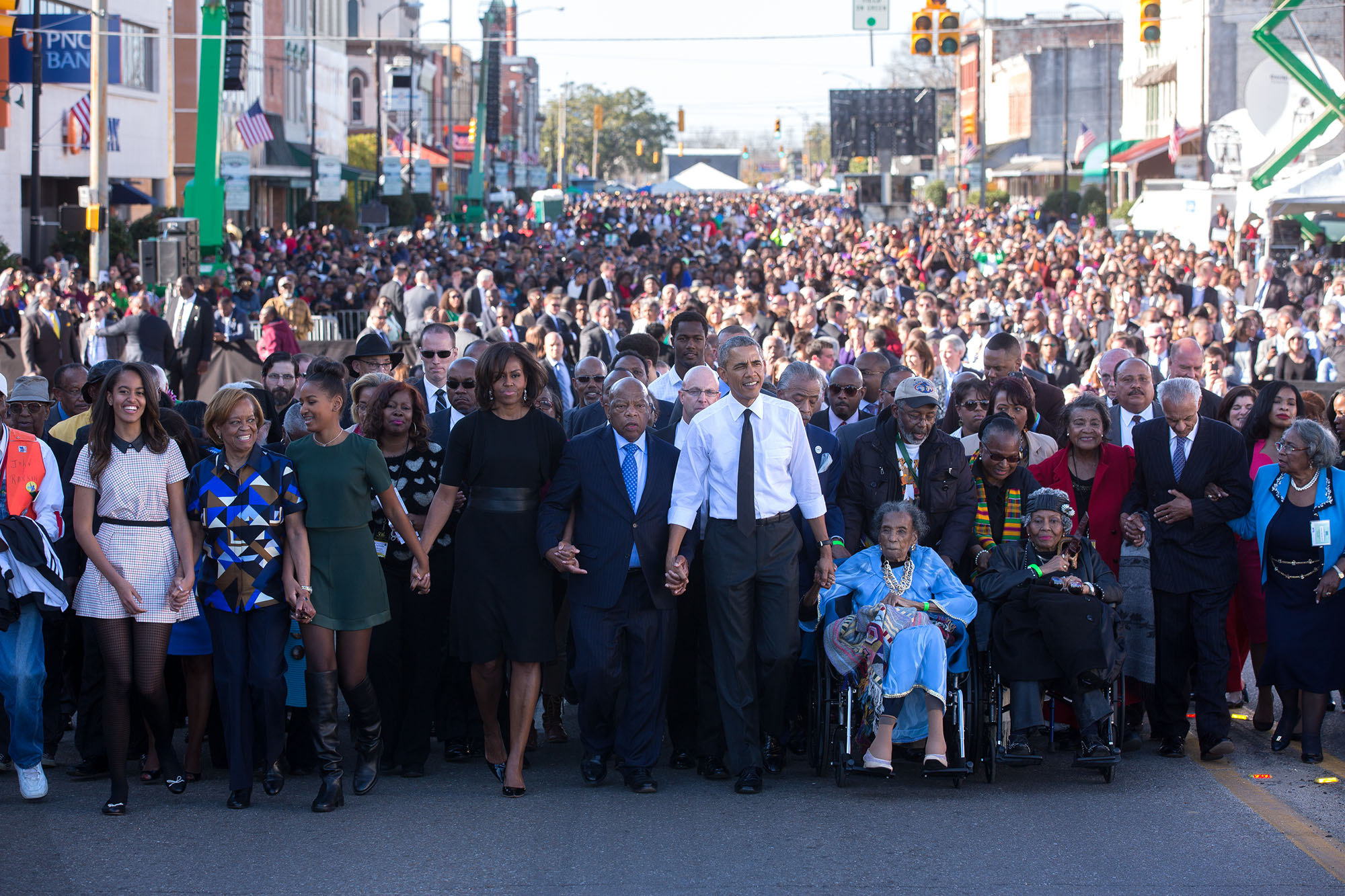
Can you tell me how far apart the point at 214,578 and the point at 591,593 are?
5.32 ft

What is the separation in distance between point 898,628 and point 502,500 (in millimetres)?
1834

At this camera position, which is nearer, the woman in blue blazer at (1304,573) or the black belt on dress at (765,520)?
the black belt on dress at (765,520)

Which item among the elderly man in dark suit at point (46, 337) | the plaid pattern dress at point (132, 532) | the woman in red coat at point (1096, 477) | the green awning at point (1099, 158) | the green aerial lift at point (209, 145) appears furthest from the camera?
the green awning at point (1099, 158)

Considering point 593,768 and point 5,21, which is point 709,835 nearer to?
point 593,768

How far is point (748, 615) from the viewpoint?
721 centimetres

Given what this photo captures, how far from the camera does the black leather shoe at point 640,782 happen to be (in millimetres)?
7129

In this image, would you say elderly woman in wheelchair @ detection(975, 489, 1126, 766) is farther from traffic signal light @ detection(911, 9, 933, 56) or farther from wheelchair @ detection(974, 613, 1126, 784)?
traffic signal light @ detection(911, 9, 933, 56)

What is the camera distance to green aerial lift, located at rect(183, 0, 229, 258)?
25.3m

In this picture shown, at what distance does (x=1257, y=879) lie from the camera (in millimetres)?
5852

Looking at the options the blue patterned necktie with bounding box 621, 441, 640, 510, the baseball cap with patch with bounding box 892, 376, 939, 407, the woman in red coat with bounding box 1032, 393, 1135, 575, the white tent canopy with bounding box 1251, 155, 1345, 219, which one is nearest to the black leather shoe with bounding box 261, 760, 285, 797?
the blue patterned necktie with bounding box 621, 441, 640, 510

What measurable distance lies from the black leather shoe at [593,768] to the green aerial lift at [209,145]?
19663 millimetres

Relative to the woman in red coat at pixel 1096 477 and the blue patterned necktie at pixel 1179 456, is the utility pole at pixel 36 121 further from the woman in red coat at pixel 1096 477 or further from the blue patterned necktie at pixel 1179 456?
the blue patterned necktie at pixel 1179 456

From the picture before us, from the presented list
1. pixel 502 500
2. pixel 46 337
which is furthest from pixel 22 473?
pixel 46 337

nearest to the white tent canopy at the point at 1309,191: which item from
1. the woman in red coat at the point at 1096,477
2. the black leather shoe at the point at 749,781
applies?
the woman in red coat at the point at 1096,477
